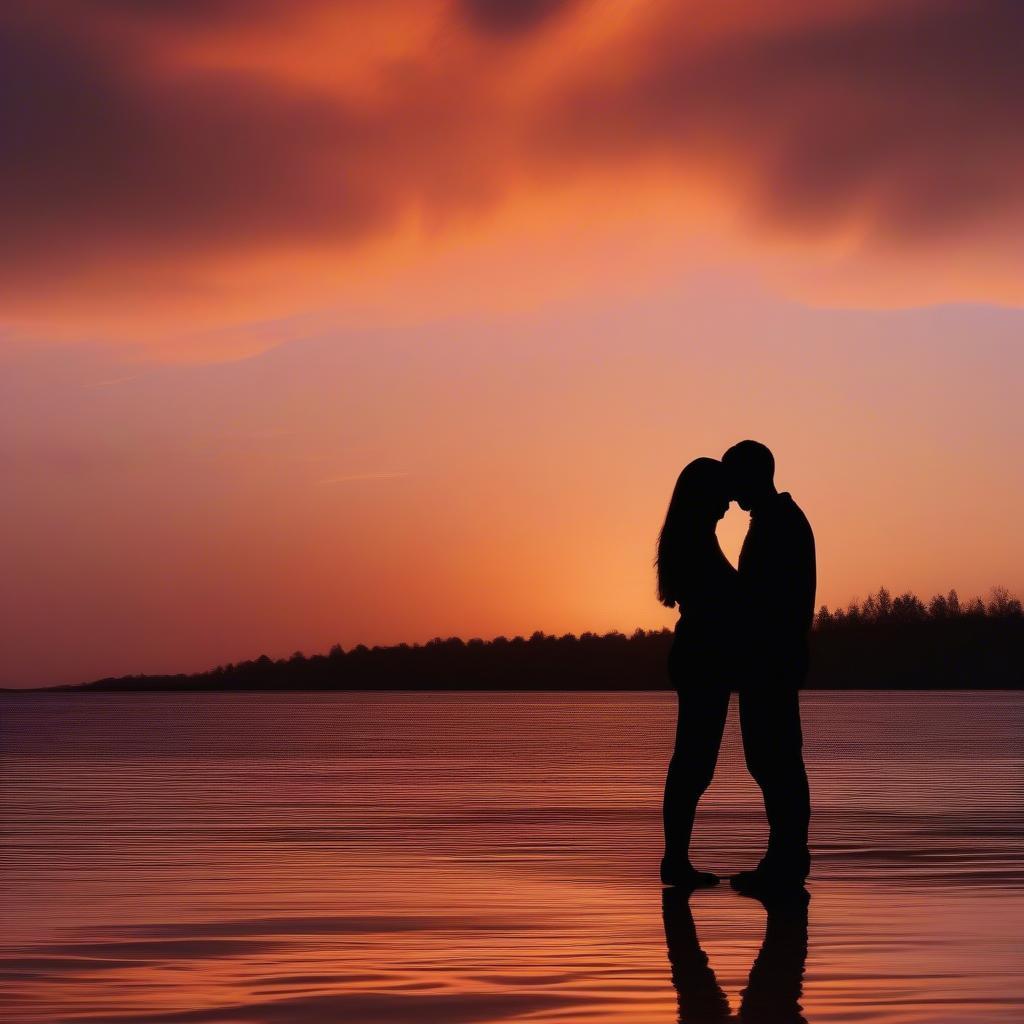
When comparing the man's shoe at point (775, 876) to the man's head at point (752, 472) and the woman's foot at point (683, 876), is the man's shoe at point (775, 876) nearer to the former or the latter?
the woman's foot at point (683, 876)

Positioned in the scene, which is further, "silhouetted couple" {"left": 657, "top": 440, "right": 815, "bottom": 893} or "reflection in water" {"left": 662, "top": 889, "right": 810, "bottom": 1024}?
"silhouetted couple" {"left": 657, "top": 440, "right": 815, "bottom": 893}

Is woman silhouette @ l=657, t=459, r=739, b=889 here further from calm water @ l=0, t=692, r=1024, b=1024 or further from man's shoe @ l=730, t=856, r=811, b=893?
calm water @ l=0, t=692, r=1024, b=1024

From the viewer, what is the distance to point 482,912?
7.16 m

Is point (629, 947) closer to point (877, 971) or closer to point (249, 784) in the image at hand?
point (877, 971)

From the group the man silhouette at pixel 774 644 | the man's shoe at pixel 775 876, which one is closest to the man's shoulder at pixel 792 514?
the man silhouette at pixel 774 644

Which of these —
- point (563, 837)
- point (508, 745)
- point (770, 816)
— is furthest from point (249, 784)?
point (508, 745)

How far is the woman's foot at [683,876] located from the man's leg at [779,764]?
12.6 inches

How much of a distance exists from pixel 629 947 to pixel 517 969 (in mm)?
687

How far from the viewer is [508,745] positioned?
34938 millimetres

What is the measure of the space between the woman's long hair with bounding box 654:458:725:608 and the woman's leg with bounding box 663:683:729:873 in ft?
1.82

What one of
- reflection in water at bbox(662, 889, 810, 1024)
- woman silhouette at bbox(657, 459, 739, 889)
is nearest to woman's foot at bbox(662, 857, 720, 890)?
woman silhouette at bbox(657, 459, 739, 889)

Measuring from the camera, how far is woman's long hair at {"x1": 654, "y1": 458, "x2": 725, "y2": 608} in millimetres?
8445

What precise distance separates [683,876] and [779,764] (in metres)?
0.72

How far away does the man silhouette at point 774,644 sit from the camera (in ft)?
26.6
